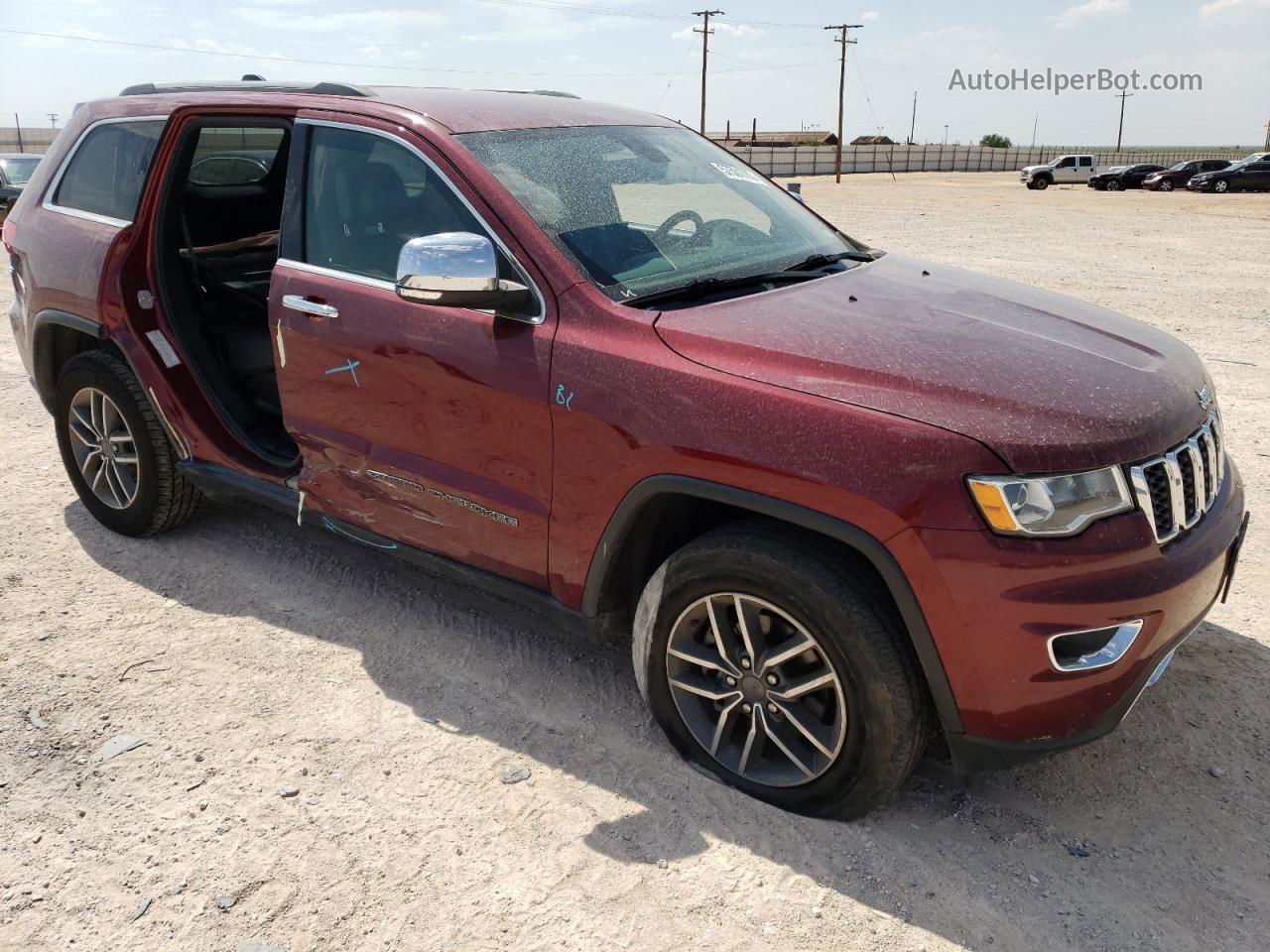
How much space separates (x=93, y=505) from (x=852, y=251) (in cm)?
358

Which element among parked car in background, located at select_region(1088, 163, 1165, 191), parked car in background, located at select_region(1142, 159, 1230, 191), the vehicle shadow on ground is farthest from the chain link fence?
the vehicle shadow on ground

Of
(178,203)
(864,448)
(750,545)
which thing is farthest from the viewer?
(178,203)

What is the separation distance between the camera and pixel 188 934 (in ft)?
8.23

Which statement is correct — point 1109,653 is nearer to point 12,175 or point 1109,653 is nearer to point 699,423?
point 699,423

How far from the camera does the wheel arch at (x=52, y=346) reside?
184 inches

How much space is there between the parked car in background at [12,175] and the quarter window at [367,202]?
13882 millimetres

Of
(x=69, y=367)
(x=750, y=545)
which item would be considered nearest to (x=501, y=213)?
(x=750, y=545)

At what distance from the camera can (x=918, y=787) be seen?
3084mm

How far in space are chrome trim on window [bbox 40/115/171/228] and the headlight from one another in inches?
142

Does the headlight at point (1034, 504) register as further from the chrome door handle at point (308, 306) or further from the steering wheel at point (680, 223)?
the chrome door handle at point (308, 306)

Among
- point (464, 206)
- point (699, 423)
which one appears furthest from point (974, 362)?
point (464, 206)

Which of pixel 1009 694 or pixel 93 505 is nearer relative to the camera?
pixel 1009 694

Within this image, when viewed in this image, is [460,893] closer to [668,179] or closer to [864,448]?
[864,448]

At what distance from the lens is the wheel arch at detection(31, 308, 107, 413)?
4.68 metres
